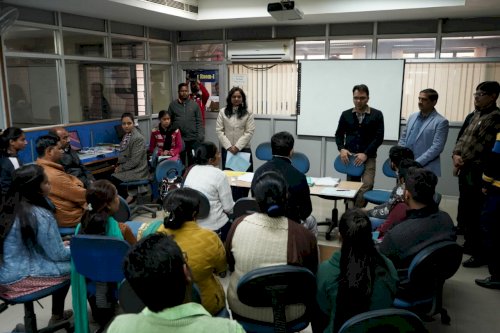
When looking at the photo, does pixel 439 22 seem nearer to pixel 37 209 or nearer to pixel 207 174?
pixel 207 174

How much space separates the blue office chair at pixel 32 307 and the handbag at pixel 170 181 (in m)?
1.74

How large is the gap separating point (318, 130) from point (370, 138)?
2.20 meters

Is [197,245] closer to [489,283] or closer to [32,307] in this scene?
[32,307]

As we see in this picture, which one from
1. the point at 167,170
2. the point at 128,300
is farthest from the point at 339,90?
the point at 128,300

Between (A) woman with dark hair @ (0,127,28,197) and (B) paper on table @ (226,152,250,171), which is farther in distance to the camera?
(B) paper on table @ (226,152,250,171)

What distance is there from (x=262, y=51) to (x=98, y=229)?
504 centimetres

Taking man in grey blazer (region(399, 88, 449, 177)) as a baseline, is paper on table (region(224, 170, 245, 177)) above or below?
below

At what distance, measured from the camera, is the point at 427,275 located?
221 cm

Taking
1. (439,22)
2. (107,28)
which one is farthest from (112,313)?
(439,22)

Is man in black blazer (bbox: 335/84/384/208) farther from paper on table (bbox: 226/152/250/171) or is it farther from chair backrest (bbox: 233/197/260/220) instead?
chair backrest (bbox: 233/197/260/220)

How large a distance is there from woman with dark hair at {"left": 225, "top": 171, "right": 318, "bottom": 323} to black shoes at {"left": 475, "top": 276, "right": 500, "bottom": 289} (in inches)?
88.0

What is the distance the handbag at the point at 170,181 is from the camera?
4.33m

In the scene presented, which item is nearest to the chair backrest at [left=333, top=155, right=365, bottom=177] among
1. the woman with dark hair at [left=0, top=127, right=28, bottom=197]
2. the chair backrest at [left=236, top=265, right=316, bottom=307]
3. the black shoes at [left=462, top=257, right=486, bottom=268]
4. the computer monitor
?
the black shoes at [left=462, top=257, right=486, bottom=268]

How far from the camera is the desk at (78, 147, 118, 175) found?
503cm
